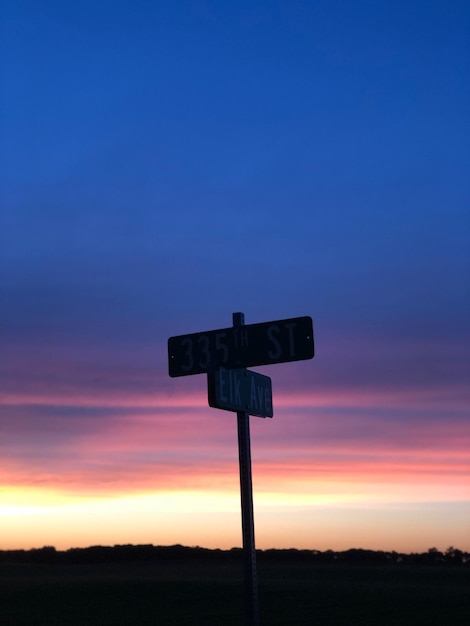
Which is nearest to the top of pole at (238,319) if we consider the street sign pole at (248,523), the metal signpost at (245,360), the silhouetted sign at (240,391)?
the metal signpost at (245,360)

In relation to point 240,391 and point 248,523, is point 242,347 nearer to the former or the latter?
point 240,391

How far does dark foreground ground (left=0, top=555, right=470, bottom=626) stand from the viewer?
14453 mm

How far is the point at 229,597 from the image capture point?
18.3 m

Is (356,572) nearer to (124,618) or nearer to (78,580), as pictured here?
(78,580)

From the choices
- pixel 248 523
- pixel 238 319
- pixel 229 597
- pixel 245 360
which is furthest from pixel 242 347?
pixel 229 597

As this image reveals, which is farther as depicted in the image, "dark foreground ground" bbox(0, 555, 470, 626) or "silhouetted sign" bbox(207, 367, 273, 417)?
"dark foreground ground" bbox(0, 555, 470, 626)

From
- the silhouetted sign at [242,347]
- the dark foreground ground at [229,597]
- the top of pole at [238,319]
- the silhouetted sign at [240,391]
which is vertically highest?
the top of pole at [238,319]

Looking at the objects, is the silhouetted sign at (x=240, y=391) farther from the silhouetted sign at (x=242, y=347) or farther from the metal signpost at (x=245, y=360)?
the silhouetted sign at (x=242, y=347)

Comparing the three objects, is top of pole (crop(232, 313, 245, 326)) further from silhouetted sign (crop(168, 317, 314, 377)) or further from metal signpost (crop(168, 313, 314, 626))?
silhouetted sign (crop(168, 317, 314, 377))

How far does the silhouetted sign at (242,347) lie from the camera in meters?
7.64

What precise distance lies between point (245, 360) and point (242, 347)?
0.49ft

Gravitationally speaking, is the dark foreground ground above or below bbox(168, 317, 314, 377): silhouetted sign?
below

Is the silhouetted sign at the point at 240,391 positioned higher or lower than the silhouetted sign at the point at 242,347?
lower

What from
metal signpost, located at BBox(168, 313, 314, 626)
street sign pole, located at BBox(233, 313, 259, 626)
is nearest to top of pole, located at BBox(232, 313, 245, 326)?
metal signpost, located at BBox(168, 313, 314, 626)
